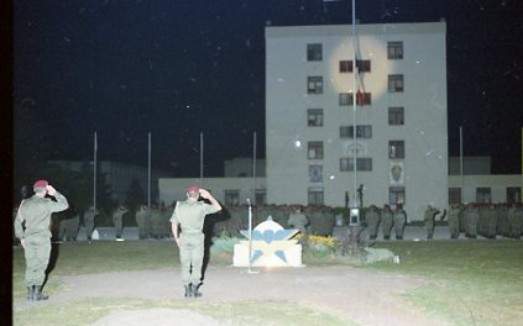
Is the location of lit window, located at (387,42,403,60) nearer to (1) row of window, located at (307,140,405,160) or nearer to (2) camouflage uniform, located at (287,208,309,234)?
(1) row of window, located at (307,140,405,160)

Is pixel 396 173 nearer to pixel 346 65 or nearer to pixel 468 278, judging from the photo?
pixel 346 65

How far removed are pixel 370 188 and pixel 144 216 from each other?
27.7m

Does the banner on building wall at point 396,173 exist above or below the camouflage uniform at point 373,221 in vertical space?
above

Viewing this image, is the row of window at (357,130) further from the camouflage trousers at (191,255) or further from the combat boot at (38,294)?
the combat boot at (38,294)

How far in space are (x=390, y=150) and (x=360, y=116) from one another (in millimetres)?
3552

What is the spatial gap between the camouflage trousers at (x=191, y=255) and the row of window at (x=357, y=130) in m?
41.0

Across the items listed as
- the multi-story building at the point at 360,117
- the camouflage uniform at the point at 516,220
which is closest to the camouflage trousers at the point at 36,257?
the camouflage uniform at the point at 516,220

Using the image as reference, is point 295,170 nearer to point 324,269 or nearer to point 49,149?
point 49,149

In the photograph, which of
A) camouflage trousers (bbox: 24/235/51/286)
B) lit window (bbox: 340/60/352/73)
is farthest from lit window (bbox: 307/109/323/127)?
camouflage trousers (bbox: 24/235/51/286)

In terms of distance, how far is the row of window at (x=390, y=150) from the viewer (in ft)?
167

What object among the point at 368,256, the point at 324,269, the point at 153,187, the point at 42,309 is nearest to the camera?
the point at 42,309

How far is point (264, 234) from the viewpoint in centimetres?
1576

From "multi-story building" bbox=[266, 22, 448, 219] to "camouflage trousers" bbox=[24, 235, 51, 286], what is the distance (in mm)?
40937

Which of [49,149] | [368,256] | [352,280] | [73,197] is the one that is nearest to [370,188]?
[73,197]
